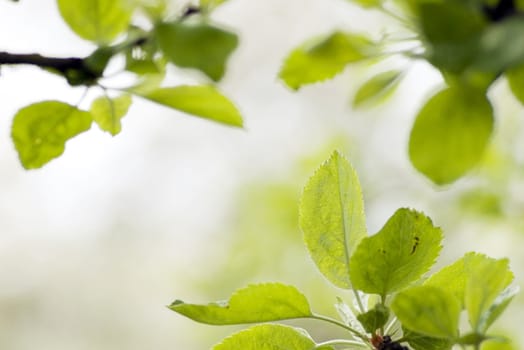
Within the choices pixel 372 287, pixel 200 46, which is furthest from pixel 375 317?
pixel 200 46

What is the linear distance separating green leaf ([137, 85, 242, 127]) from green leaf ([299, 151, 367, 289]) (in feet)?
0.15

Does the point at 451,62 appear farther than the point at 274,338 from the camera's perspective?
No

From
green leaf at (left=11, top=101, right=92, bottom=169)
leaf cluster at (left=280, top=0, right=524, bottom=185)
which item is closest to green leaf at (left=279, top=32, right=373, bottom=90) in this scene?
leaf cluster at (left=280, top=0, right=524, bottom=185)

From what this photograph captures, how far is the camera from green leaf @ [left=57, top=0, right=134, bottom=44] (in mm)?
296

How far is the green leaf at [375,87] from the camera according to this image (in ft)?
1.02

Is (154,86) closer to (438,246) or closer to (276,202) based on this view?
(438,246)

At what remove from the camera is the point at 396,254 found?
0.92 feet

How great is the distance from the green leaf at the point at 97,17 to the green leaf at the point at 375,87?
10cm

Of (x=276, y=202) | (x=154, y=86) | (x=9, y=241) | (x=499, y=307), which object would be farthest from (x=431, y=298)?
(x=9, y=241)

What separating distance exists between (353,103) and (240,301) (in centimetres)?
10

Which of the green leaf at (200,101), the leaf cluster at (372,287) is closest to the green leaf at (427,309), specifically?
the leaf cluster at (372,287)

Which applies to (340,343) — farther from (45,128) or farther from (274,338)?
(45,128)

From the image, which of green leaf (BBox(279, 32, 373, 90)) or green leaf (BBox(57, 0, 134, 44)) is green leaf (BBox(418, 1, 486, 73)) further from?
green leaf (BBox(57, 0, 134, 44))

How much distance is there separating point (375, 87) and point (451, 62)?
13 cm
